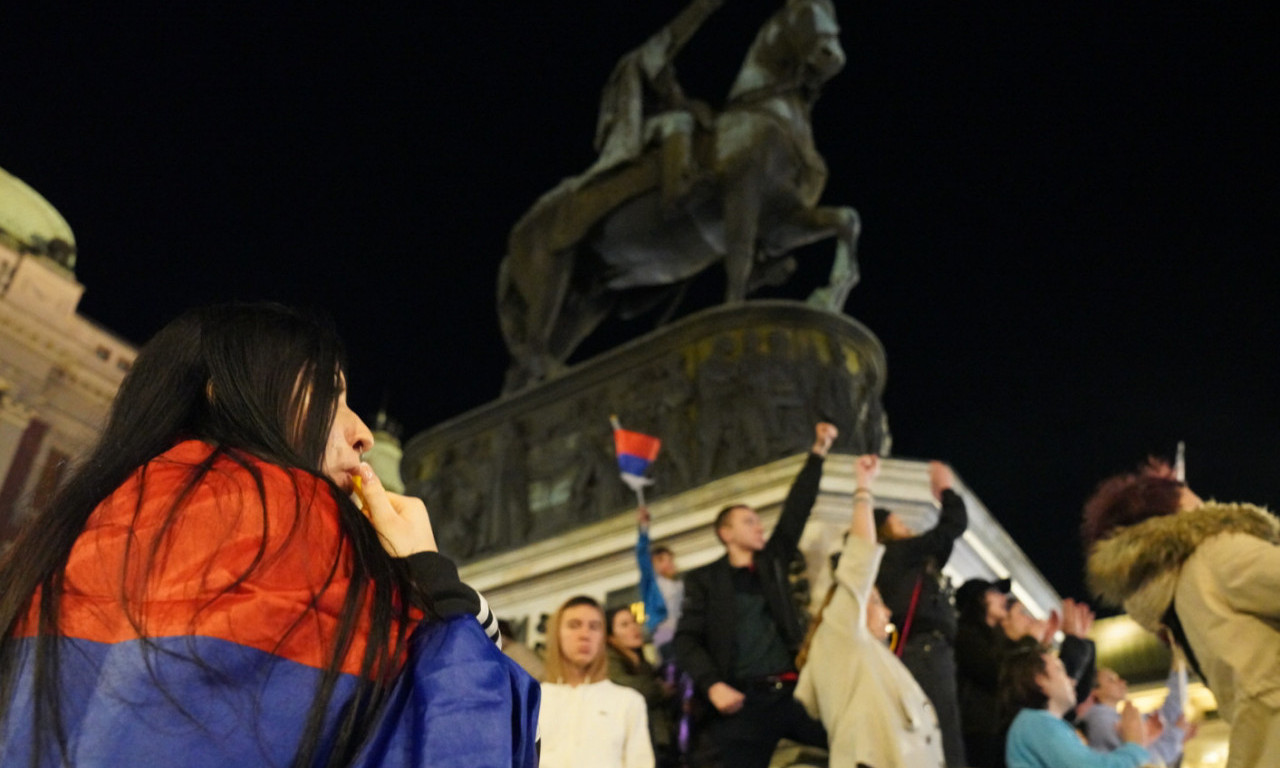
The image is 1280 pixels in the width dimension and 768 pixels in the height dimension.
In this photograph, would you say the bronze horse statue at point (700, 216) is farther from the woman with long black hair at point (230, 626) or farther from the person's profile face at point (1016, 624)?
the woman with long black hair at point (230, 626)

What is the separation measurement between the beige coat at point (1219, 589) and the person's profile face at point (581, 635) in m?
2.05

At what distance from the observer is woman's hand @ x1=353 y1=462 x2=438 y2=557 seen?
2.17 metres

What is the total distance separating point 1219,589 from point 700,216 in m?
9.87

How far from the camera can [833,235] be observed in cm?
1349

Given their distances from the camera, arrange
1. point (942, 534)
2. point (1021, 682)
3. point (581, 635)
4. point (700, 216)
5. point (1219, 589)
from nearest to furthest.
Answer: point (1219, 589) < point (581, 635) < point (1021, 682) < point (942, 534) < point (700, 216)

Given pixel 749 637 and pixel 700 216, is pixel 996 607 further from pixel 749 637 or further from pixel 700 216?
pixel 700 216

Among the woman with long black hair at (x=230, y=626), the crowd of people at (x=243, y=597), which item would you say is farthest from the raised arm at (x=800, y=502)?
the woman with long black hair at (x=230, y=626)

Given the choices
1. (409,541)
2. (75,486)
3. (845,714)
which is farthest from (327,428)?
(845,714)

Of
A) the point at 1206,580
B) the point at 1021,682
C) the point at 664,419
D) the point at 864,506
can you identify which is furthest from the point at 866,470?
the point at 664,419

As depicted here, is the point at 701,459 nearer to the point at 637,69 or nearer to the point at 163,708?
the point at 637,69

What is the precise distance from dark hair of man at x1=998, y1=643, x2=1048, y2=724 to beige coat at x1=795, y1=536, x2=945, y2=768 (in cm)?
68

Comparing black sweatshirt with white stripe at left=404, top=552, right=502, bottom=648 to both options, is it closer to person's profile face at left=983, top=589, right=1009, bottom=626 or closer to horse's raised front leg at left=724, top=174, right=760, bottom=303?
person's profile face at left=983, top=589, right=1009, bottom=626

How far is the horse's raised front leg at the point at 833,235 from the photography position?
12.8 meters

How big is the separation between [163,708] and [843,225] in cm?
1202
